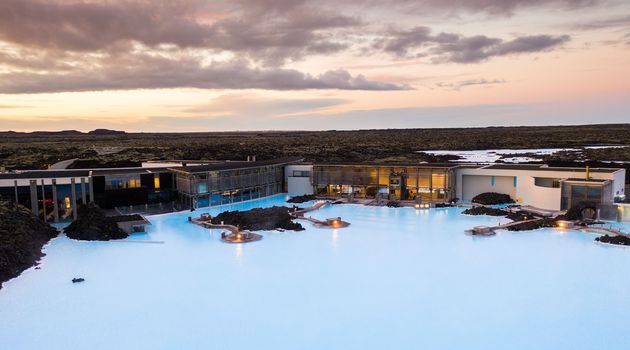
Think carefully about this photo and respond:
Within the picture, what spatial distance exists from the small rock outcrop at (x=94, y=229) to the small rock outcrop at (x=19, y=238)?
151 centimetres

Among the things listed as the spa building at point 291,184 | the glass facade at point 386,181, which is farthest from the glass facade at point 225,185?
the glass facade at point 386,181

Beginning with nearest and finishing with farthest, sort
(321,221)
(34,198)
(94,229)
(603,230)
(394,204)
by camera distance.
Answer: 1. (94,229)
2. (603,230)
3. (34,198)
4. (321,221)
5. (394,204)

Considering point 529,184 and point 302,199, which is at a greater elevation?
point 529,184

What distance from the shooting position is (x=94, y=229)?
30484mm

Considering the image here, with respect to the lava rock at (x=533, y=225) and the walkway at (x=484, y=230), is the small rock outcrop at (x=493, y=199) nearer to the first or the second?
the lava rock at (x=533, y=225)

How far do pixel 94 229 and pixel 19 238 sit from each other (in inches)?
181

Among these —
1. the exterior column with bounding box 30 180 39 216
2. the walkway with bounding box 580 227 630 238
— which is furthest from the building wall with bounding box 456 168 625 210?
the exterior column with bounding box 30 180 39 216

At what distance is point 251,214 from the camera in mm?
34000

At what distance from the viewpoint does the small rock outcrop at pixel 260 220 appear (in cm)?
3300

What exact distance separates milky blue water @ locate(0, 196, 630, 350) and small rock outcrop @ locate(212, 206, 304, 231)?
1.98 metres

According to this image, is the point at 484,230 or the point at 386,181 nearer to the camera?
the point at 484,230

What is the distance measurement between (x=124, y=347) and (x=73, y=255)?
42.9 feet

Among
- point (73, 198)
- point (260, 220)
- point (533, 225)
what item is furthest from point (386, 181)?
point (73, 198)

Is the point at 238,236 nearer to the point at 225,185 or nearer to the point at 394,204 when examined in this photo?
the point at 225,185
